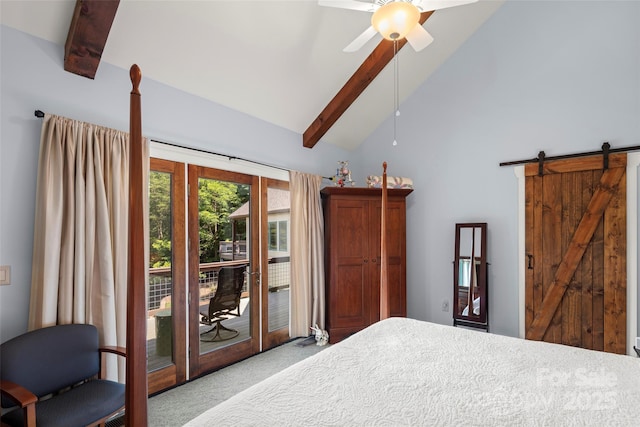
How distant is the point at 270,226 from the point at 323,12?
2.20m

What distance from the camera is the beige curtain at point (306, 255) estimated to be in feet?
12.8

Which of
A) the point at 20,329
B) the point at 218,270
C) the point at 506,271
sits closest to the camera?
the point at 20,329

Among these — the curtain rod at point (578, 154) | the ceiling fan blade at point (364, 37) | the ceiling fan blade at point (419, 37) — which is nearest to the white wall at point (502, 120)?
the curtain rod at point (578, 154)

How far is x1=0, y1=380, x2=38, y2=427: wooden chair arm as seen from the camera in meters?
1.52

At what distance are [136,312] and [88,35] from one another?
191cm

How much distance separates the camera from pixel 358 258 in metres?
3.98

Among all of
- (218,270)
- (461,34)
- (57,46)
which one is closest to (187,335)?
(218,270)

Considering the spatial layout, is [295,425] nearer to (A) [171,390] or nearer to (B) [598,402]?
(B) [598,402]

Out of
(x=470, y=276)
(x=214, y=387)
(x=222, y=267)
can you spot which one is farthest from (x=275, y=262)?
(x=470, y=276)

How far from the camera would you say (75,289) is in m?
2.12

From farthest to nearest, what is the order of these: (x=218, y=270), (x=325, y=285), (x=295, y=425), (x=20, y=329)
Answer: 1. (x=325, y=285)
2. (x=218, y=270)
3. (x=20, y=329)
4. (x=295, y=425)

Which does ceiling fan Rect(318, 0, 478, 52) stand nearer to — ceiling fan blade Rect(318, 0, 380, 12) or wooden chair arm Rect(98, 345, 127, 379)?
ceiling fan blade Rect(318, 0, 380, 12)

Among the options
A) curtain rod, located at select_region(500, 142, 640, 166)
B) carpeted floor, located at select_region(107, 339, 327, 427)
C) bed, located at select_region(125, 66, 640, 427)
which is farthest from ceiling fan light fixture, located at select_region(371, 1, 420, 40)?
carpeted floor, located at select_region(107, 339, 327, 427)

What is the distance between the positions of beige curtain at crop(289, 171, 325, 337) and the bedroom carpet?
37 centimetres
